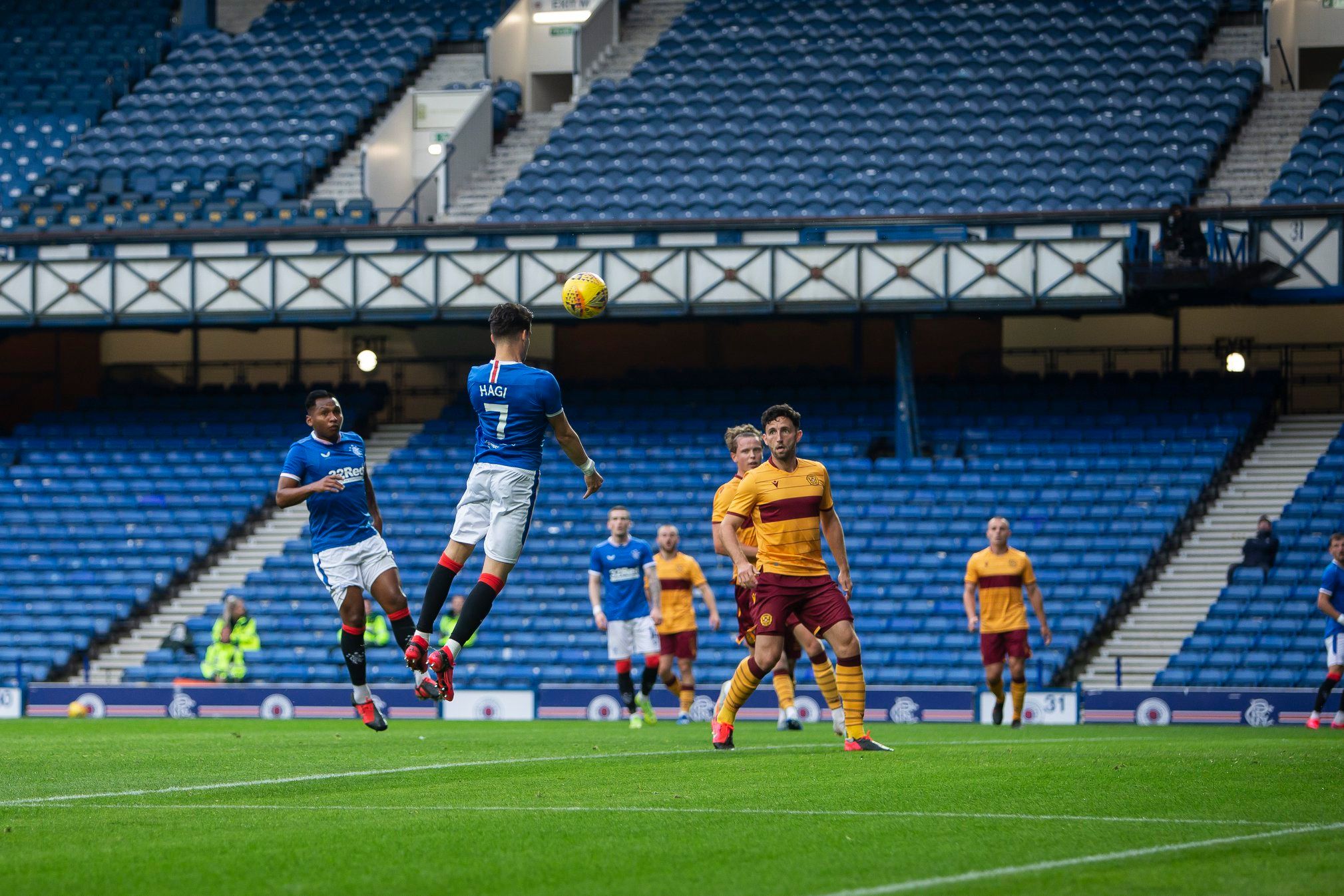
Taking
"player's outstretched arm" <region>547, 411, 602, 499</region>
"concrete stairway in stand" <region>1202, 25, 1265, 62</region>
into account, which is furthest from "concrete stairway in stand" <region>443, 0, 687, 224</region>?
"player's outstretched arm" <region>547, 411, 602, 499</region>

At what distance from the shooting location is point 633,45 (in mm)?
42031

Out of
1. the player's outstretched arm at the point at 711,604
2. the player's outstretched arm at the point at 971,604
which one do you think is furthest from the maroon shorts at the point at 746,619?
the player's outstretched arm at the point at 971,604

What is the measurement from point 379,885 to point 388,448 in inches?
1140

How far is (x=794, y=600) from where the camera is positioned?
12.9m

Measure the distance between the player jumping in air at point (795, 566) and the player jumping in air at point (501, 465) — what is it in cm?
172

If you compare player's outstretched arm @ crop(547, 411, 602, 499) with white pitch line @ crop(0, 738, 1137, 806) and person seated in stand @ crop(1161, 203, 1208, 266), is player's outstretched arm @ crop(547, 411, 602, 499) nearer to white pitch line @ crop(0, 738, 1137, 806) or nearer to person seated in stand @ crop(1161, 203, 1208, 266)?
white pitch line @ crop(0, 738, 1137, 806)

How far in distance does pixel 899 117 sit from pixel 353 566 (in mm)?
25248

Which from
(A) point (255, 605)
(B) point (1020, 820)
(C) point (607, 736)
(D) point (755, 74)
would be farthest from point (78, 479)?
(B) point (1020, 820)

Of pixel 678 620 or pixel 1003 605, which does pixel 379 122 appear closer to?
pixel 678 620

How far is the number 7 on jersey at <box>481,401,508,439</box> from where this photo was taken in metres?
11.5

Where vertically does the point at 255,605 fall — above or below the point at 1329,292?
below

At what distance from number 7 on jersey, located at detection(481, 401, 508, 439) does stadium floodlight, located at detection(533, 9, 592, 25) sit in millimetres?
31968

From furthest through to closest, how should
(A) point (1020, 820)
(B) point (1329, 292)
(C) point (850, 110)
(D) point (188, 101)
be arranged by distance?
(D) point (188, 101) < (C) point (850, 110) < (B) point (1329, 292) < (A) point (1020, 820)

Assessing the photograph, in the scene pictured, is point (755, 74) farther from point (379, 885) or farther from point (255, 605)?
point (379, 885)
